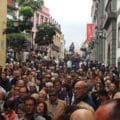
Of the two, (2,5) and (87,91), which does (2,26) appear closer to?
(2,5)

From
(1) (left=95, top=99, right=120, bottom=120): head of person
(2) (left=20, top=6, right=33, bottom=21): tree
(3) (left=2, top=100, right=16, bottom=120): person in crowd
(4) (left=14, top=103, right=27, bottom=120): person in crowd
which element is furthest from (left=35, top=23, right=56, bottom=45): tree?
(1) (left=95, top=99, right=120, bottom=120): head of person

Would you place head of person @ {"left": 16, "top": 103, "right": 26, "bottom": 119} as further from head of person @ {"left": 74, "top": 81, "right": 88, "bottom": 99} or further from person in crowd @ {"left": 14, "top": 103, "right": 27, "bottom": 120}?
head of person @ {"left": 74, "top": 81, "right": 88, "bottom": 99}

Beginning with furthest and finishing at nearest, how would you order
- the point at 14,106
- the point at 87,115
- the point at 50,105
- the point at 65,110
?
1. the point at 50,105
2. the point at 14,106
3. the point at 65,110
4. the point at 87,115

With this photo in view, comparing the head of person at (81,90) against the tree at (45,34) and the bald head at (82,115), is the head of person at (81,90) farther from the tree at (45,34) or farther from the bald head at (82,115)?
the tree at (45,34)

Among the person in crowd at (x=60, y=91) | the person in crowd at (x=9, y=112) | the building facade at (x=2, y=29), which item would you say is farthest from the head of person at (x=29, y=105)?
the building facade at (x=2, y=29)

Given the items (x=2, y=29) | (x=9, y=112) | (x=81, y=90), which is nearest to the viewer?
(x=81, y=90)

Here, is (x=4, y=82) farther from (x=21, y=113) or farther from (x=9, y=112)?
(x=21, y=113)

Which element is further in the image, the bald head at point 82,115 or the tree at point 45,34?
the tree at point 45,34

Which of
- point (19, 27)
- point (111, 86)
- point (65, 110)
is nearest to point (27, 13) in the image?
point (19, 27)

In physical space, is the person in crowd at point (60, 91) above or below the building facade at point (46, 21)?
below

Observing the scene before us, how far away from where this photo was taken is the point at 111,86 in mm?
11750

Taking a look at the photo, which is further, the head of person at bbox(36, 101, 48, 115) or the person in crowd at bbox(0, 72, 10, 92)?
the person in crowd at bbox(0, 72, 10, 92)

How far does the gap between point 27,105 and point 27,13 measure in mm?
50528

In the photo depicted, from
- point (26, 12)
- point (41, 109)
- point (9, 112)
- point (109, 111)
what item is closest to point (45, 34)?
point (26, 12)
